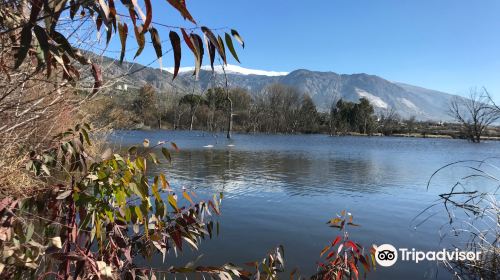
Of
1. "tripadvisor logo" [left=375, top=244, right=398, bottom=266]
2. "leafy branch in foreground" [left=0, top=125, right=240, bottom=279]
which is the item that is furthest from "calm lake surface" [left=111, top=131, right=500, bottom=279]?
"leafy branch in foreground" [left=0, top=125, right=240, bottom=279]

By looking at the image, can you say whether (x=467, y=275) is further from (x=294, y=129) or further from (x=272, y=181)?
(x=294, y=129)

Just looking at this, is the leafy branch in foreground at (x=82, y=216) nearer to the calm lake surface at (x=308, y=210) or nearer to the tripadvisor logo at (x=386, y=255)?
the calm lake surface at (x=308, y=210)

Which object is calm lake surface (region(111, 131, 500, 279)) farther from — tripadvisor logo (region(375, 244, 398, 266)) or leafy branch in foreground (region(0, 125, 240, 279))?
leafy branch in foreground (region(0, 125, 240, 279))

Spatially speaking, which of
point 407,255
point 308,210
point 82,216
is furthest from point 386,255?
point 82,216

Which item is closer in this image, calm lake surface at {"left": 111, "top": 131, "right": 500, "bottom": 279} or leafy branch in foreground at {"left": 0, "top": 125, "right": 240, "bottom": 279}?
leafy branch in foreground at {"left": 0, "top": 125, "right": 240, "bottom": 279}

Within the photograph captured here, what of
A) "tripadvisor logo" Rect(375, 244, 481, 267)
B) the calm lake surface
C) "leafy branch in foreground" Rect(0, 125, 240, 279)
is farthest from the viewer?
the calm lake surface

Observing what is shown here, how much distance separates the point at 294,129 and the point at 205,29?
101m

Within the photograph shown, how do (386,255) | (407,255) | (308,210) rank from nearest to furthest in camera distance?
(386,255), (407,255), (308,210)

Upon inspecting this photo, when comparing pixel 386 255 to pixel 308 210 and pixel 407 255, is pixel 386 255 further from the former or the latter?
pixel 308 210

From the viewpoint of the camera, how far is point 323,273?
355 centimetres

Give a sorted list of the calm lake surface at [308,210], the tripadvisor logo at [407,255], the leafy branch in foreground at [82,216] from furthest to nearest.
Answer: the calm lake surface at [308,210] < the tripadvisor logo at [407,255] < the leafy branch in foreground at [82,216]

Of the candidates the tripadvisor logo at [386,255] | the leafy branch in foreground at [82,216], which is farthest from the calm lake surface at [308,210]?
the leafy branch in foreground at [82,216]

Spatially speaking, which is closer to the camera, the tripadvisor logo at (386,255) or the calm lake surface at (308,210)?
the tripadvisor logo at (386,255)

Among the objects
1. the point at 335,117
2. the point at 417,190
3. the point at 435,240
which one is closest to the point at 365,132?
the point at 335,117
